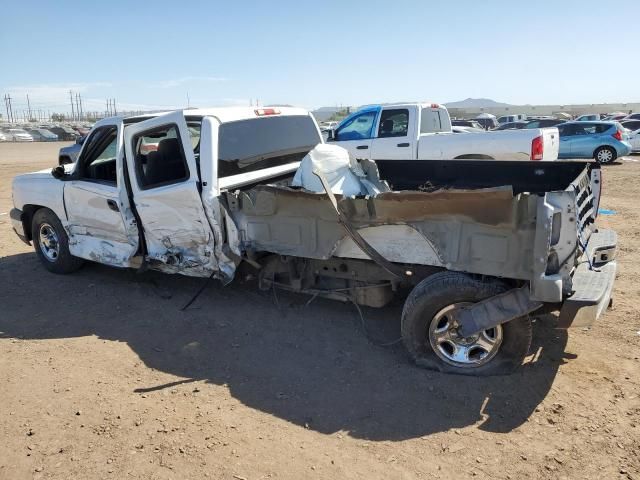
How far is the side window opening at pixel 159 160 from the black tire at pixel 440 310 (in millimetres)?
2679

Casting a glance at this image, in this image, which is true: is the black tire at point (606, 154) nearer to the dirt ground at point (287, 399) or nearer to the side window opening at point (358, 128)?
the side window opening at point (358, 128)

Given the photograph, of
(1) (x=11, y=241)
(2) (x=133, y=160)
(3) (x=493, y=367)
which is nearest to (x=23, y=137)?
(1) (x=11, y=241)

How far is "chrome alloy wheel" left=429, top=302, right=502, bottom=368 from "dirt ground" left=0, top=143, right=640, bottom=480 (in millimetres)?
149

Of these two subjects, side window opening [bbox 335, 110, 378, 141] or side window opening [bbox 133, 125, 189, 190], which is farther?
side window opening [bbox 335, 110, 378, 141]

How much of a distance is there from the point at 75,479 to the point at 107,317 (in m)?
2.42

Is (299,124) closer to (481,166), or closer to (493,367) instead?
(481,166)

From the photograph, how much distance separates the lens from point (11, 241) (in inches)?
327

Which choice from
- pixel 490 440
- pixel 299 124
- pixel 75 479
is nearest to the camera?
pixel 75 479

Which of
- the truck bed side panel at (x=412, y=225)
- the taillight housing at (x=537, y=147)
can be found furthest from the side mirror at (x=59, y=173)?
the taillight housing at (x=537, y=147)

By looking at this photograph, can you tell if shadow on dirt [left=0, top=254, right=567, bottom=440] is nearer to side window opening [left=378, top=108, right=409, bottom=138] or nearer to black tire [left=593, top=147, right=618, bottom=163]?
side window opening [left=378, top=108, right=409, bottom=138]

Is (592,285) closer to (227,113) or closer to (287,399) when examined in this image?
(287,399)

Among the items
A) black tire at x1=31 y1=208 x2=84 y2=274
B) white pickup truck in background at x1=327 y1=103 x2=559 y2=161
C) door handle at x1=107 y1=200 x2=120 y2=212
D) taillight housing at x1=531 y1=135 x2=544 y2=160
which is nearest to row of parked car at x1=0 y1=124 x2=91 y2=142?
white pickup truck in background at x1=327 y1=103 x2=559 y2=161

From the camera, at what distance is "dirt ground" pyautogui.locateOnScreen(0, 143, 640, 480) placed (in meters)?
2.94

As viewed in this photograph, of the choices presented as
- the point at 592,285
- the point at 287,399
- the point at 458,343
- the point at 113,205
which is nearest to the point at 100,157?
the point at 113,205
